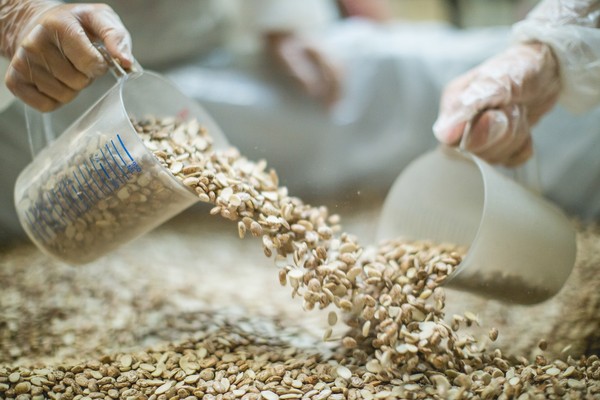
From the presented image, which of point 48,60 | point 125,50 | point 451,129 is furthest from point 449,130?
point 48,60

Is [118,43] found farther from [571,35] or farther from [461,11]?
[461,11]

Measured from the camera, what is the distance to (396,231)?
1058 mm

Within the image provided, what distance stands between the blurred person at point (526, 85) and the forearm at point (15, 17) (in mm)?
630

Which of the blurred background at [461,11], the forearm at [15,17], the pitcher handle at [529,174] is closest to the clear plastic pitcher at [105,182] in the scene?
the forearm at [15,17]

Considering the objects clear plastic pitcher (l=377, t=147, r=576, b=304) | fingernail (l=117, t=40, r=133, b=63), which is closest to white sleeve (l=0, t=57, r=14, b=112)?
fingernail (l=117, t=40, r=133, b=63)

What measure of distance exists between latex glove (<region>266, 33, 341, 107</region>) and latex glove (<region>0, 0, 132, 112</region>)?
810 mm

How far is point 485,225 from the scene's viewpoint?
78 cm

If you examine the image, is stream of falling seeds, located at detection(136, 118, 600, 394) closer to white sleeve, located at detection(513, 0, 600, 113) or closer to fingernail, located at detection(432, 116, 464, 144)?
fingernail, located at detection(432, 116, 464, 144)

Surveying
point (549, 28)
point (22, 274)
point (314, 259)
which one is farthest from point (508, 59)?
point (22, 274)

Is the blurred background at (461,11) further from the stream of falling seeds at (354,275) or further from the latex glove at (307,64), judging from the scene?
the stream of falling seeds at (354,275)

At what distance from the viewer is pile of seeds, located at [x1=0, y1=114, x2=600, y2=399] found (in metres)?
0.74

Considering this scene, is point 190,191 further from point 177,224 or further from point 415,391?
point 177,224

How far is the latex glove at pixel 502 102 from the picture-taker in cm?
88

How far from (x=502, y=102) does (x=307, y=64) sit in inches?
31.8
